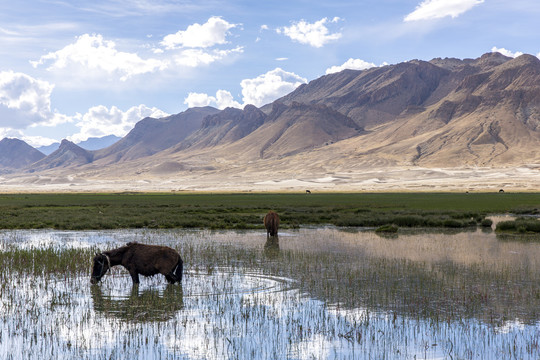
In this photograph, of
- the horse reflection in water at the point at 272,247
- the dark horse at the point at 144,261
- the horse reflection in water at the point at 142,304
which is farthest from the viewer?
the horse reflection in water at the point at 272,247

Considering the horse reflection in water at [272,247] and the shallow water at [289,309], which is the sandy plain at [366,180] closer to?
the horse reflection in water at [272,247]

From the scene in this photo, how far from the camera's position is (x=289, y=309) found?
1248cm

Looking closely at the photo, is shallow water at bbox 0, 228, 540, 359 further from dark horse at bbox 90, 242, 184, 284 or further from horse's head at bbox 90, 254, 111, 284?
dark horse at bbox 90, 242, 184, 284

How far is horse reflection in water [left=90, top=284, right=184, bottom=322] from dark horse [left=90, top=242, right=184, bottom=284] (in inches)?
17.3

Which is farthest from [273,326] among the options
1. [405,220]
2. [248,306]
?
[405,220]

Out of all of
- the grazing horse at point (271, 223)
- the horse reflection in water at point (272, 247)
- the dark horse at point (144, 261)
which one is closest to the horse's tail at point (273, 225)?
the grazing horse at point (271, 223)

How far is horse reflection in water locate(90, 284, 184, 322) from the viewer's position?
469 inches

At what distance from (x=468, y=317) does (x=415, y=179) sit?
5617 inches

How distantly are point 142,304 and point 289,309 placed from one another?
3.60 m

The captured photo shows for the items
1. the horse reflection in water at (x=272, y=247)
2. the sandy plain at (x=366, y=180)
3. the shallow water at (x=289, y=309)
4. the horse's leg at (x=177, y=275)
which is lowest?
the shallow water at (x=289, y=309)

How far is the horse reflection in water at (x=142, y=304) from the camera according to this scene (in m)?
11.9

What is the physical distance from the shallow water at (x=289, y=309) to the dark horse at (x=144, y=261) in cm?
42

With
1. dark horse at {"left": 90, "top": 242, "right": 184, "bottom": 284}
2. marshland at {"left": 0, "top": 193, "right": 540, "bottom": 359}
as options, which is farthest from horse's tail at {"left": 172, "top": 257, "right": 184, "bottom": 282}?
marshland at {"left": 0, "top": 193, "right": 540, "bottom": 359}

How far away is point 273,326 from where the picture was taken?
11.1 m
